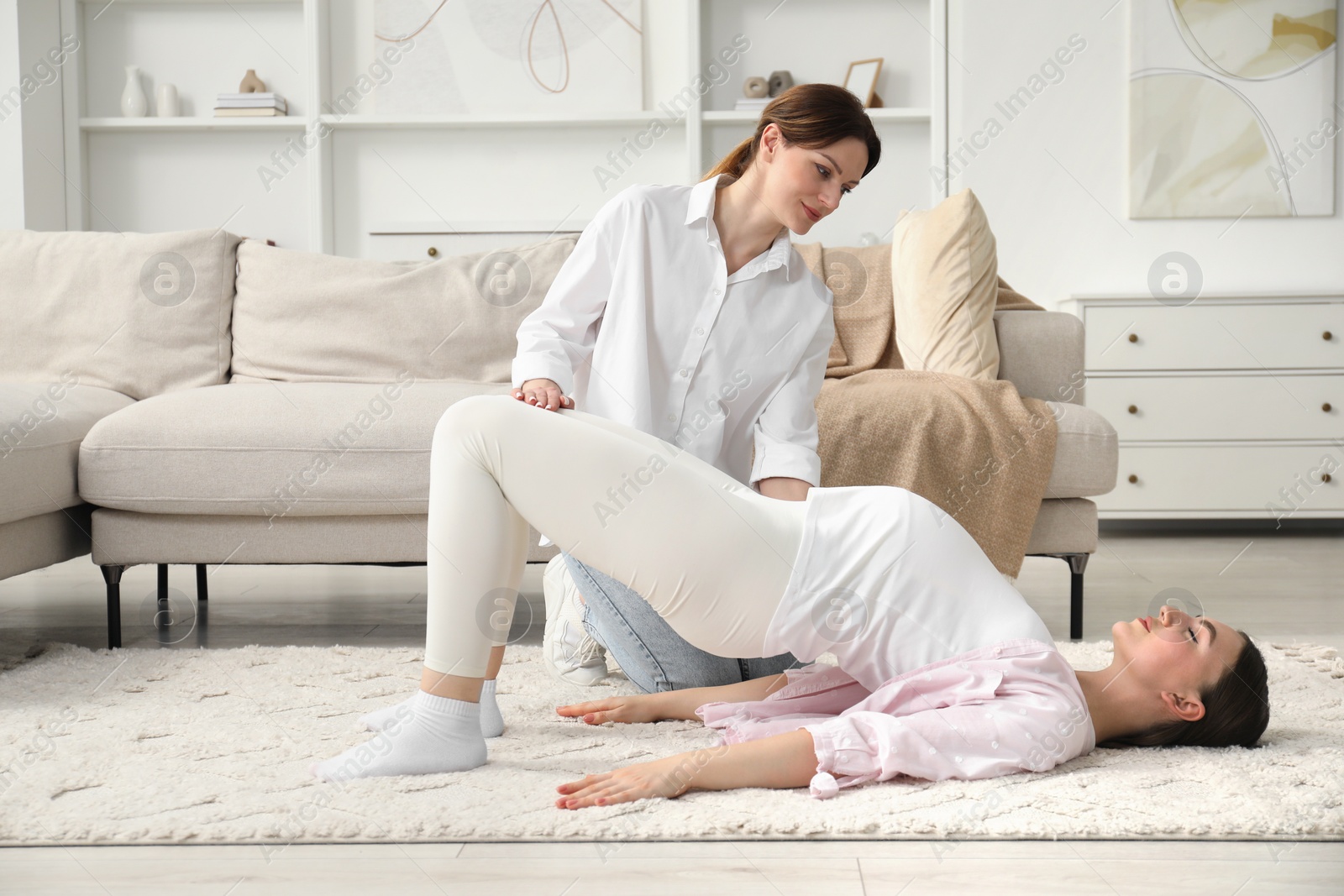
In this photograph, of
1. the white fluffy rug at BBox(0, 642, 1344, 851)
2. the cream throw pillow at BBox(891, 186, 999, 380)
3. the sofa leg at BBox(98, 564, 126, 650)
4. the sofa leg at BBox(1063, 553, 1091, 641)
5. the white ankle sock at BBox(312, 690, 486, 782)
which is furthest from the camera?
the cream throw pillow at BBox(891, 186, 999, 380)

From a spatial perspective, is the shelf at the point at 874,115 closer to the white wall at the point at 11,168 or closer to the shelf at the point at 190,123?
the shelf at the point at 190,123

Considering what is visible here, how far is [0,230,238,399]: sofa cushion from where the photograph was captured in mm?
2516

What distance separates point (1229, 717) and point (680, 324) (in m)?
0.87

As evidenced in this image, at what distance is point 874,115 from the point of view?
3.93 meters

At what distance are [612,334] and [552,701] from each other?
55 cm

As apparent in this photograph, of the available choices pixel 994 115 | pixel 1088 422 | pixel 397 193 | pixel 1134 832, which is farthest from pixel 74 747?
pixel 994 115

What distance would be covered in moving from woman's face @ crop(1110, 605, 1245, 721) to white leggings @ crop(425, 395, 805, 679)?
1.45 ft

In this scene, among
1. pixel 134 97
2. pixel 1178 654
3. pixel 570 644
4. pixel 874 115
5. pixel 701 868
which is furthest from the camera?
pixel 134 97

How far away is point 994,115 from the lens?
393 cm

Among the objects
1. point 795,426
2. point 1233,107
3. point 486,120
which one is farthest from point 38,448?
point 1233,107

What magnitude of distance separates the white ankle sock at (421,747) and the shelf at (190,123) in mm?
3313

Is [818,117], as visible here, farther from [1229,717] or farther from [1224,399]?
[1224,399]

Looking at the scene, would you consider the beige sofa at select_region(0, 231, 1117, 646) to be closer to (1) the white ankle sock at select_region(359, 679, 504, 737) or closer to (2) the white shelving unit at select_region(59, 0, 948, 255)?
(1) the white ankle sock at select_region(359, 679, 504, 737)

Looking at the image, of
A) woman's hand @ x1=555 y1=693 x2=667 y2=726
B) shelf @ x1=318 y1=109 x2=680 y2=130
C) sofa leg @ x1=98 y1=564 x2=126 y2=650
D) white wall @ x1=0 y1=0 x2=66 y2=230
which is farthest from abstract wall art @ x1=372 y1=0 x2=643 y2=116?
woman's hand @ x1=555 y1=693 x2=667 y2=726
